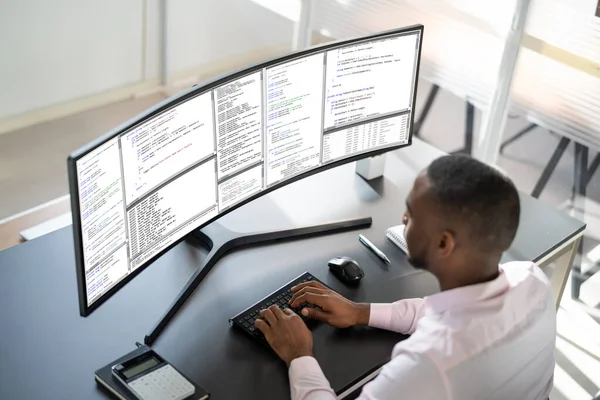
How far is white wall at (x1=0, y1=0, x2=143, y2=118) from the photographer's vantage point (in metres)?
3.61

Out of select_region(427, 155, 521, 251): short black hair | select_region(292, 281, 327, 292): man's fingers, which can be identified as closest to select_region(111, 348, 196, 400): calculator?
select_region(292, 281, 327, 292): man's fingers

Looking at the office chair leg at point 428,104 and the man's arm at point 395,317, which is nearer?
the man's arm at point 395,317

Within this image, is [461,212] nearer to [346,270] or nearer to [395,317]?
[395,317]

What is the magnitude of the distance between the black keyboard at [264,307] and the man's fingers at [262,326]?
0.05 feet

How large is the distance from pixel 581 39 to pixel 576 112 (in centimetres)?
30

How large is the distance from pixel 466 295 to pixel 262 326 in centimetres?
47

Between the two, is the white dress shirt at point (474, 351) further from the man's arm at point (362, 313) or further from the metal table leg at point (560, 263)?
the metal table leg at point (560, 263)

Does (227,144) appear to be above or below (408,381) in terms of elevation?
above

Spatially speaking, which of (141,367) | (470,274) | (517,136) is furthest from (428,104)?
(141,367)

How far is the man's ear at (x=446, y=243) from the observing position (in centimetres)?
142

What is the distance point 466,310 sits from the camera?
1.45 m

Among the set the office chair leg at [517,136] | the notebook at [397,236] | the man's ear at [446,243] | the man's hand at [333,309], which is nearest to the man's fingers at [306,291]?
the man's hand at [333,309]

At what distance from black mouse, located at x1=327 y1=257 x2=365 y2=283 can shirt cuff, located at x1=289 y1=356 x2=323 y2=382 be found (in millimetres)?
350

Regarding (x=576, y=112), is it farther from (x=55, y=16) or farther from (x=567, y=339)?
(x=55, y=16)
